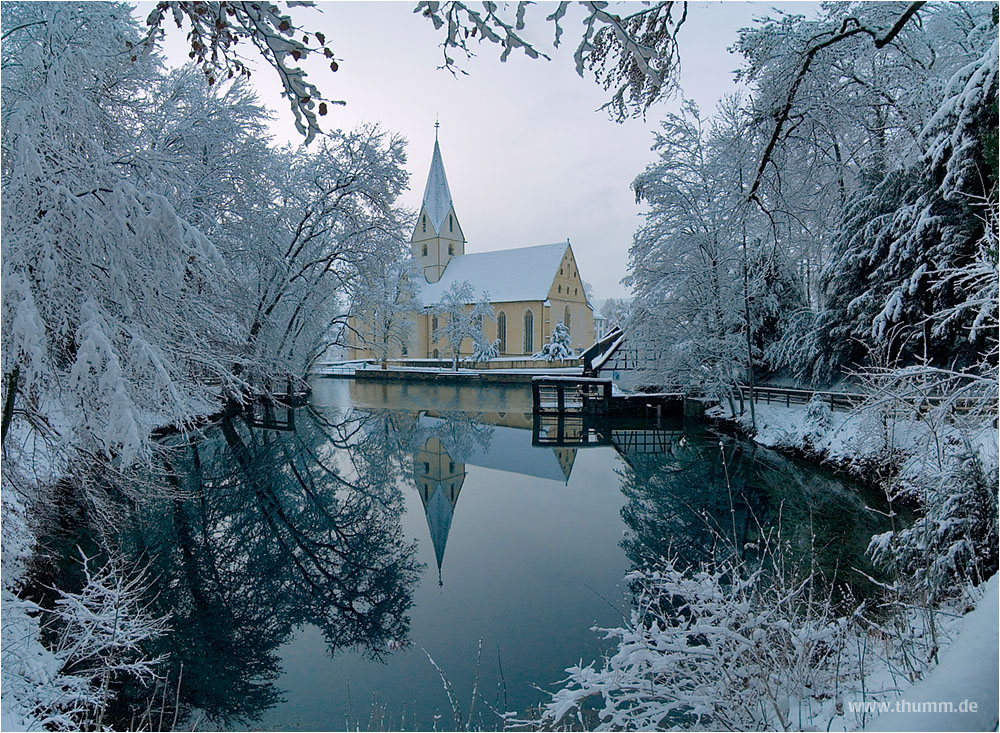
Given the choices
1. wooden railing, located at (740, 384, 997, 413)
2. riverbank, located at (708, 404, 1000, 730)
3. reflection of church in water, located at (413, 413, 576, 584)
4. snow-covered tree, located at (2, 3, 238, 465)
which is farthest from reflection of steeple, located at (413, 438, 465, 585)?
wooden railing, located at (740, 384, 997, 413)

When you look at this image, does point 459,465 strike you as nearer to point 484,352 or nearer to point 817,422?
point 817,422

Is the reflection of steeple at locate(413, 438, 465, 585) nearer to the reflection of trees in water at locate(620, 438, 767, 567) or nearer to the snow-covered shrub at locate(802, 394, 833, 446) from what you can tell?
the reflection of trees in water at locate(620, 438, 767, 567)

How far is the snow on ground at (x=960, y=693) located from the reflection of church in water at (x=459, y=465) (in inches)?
281

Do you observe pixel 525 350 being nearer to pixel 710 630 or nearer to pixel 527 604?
pixel 527 604

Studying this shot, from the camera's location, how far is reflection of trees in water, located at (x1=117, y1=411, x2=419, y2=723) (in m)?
5.74

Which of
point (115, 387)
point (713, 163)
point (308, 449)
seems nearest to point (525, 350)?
point (713, 163)

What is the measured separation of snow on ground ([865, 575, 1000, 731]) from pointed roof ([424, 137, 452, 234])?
188ft

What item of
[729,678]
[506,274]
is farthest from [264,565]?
[506,274]

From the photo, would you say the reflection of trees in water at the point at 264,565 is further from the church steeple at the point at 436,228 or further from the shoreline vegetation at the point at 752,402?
the church steeple at the point at 436,228

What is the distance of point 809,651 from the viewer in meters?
3.49

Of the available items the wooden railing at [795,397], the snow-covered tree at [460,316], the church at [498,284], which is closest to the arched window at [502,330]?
the church at [498,284]

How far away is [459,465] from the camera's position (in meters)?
14.7

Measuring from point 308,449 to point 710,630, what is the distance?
1437 cm

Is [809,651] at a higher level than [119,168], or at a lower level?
lower
